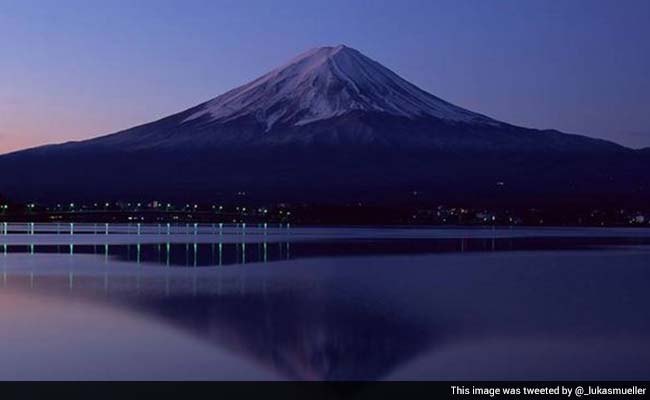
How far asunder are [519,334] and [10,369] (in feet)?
20.6

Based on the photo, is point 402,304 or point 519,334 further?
point 402,304

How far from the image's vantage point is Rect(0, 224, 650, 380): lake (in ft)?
33.6

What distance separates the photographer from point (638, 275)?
23.3 m

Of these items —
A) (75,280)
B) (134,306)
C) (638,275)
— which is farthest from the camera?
(638,275)

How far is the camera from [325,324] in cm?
1371

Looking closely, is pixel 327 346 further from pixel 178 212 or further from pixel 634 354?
pixel 178 212

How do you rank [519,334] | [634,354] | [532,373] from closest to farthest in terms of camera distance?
[532,373] → [634,354] → [519,334]

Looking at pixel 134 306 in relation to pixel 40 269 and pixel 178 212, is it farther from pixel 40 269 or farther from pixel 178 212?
pixel 178 212

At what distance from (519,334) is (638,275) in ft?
38.2

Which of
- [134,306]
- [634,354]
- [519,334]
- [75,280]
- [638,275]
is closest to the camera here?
[634,354]

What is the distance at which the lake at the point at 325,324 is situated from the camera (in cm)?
1025

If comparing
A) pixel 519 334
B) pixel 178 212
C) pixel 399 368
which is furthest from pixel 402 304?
pixel 178 212
